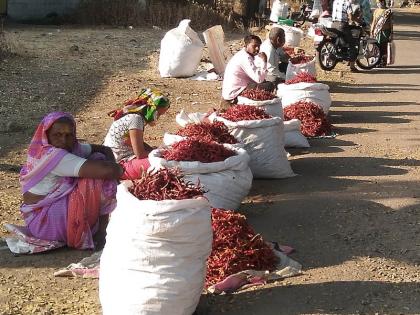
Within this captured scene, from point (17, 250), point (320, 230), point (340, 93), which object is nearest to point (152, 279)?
point (17, 250)

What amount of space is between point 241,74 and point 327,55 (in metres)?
6.06

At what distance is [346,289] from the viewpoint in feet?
13.9

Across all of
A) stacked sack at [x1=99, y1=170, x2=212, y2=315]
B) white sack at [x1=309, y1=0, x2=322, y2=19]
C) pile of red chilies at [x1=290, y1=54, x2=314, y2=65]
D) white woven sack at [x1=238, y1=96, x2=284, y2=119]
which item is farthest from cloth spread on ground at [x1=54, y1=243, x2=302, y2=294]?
white sack at [x1=309, y1=0, x2=322, y2=19]

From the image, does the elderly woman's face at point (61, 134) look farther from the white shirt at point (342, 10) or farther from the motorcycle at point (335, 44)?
the white shirt at point (342, 10)

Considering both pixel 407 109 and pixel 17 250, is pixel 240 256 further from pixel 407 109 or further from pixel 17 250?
pixel 407 109

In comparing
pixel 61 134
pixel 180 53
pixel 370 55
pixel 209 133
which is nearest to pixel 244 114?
pixel 209 133

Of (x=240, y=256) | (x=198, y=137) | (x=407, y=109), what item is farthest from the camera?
(x=407, y=109)

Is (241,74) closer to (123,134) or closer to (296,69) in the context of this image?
(296,69)

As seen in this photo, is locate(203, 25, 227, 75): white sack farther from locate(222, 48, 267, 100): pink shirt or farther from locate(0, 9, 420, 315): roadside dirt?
locate(222, 48, 267, 100): pink shirt

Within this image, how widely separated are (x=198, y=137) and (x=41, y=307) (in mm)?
2167

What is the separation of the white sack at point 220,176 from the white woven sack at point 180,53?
23.8ft

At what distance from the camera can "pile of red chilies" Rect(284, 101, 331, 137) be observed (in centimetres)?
856

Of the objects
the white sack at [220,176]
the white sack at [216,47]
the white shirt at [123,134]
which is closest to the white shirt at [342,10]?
the white sack at [216,47]

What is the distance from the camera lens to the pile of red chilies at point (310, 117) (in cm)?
856
